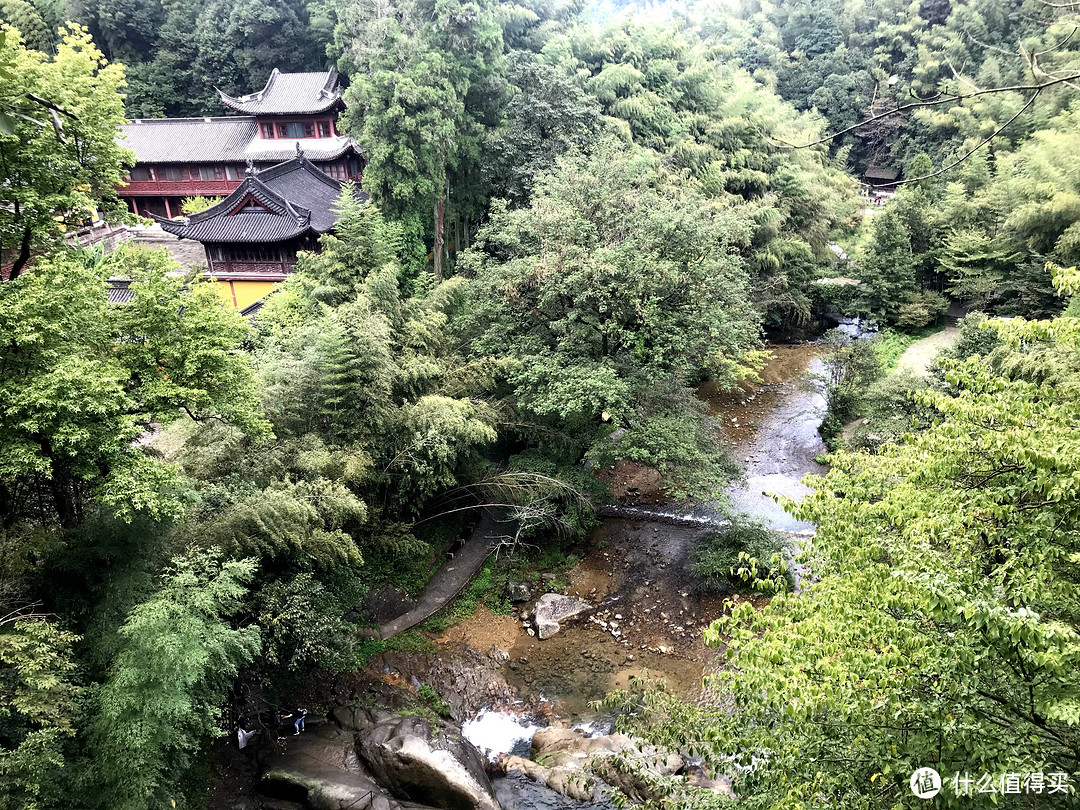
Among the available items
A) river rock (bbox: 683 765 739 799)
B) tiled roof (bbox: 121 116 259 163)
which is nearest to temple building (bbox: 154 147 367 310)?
tiled roof (bbox: 121 116 259 163)

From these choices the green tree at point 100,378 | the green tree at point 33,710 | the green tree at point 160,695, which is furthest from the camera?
the green tree at point 100,378

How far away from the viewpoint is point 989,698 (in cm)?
516

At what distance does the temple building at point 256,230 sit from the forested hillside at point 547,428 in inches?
135

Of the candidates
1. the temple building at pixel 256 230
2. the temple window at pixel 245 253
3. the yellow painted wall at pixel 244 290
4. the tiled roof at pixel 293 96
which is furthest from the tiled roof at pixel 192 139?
the yellow painted wall at pixel 244 290

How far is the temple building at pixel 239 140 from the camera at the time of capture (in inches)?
1298

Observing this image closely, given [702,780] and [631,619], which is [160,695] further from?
[631,619]

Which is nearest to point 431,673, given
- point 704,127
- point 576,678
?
point 576,678

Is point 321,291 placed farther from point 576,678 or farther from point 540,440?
point 576,678

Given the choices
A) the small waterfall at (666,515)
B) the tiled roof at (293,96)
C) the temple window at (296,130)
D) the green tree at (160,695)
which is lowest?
the small waterfall at (666,515)

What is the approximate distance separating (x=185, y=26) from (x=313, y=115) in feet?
49.1

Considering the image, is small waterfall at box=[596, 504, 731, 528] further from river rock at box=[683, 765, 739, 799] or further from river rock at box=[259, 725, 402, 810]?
Answer: river rock at box=[259, 725, 402, 810]

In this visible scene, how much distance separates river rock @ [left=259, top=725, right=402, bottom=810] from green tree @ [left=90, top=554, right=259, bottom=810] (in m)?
1.53

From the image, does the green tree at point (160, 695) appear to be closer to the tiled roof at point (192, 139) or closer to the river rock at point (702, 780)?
the river rock at point (702, 780)

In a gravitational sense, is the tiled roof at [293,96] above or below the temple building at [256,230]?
above
